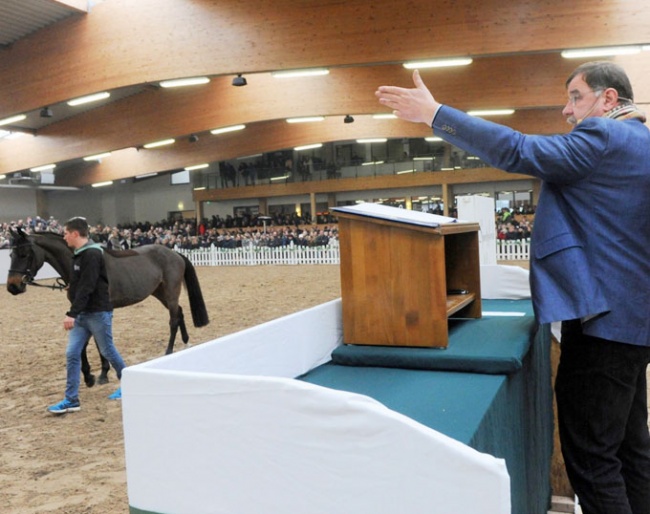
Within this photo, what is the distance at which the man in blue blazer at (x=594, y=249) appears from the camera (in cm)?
157

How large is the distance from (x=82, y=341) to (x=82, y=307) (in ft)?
1.25

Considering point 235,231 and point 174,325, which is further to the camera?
point 235,231

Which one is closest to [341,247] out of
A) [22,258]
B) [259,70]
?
[22,258]

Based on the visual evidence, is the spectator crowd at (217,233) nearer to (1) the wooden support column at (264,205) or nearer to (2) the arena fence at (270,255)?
(2) the arena fence at (270,255)

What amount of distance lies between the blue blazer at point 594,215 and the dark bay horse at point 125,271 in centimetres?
498

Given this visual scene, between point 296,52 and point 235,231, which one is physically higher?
point 296,52

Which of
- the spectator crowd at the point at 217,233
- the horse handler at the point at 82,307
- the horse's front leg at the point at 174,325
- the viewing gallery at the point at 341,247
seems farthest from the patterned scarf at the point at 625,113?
the spectator crowd at the point at 217,233

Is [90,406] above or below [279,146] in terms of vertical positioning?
below

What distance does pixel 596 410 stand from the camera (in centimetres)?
163

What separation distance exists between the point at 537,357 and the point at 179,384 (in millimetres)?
1838

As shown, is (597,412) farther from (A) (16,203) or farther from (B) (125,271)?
(A) (16,203)

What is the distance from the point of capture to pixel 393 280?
2.19 metres

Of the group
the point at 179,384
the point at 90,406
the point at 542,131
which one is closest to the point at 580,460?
the point at 179,384

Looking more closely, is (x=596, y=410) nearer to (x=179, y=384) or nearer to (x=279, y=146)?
(x=179, y=384)
